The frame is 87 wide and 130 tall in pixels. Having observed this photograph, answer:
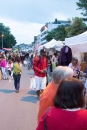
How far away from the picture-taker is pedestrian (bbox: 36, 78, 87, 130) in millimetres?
2186

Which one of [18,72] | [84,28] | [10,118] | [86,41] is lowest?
[10,118]

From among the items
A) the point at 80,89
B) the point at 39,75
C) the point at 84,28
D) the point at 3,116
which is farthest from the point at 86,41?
the point at 84,28

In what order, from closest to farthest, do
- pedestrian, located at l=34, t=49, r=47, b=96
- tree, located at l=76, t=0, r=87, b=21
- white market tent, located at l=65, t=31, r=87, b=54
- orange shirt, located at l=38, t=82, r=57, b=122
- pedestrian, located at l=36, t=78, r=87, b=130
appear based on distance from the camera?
pedestrian, located at l=36, t=78, r=87, b=130
orange shirt, located at l=38, t=82, r=57, b=122
white market tent, located at l=65, t=31, r=87, b=54
pedestrian, located at l=34, t=49, r=47, b=96
tree, located at l=76, t=0, r=87, b=21

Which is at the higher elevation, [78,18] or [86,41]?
[78,18]

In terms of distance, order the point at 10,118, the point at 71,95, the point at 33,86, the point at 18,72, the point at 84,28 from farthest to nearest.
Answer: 1. the point at 84,28
2. the point at 18,72
3. the point at 33,86
4. the point at 10,118
5. the point at 71,95

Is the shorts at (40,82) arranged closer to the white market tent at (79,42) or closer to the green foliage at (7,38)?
the white market tent at (79,42)

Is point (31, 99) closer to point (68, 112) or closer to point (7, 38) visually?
point (68, 112)

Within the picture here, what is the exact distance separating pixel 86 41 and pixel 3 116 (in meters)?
3.12

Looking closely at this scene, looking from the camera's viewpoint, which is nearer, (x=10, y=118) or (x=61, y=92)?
(x=61, y=92)

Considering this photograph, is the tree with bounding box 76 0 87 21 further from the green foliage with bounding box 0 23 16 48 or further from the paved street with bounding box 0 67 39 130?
the green foliage with bounding box 0 23 16 48

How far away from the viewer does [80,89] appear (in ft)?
7.37

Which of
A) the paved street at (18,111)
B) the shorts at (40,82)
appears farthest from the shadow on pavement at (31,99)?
the shorts at (40,82)

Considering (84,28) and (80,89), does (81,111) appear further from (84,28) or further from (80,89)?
(84,28)

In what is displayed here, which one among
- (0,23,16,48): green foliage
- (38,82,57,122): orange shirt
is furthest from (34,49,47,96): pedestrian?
(0,23,16,48): green foliage
